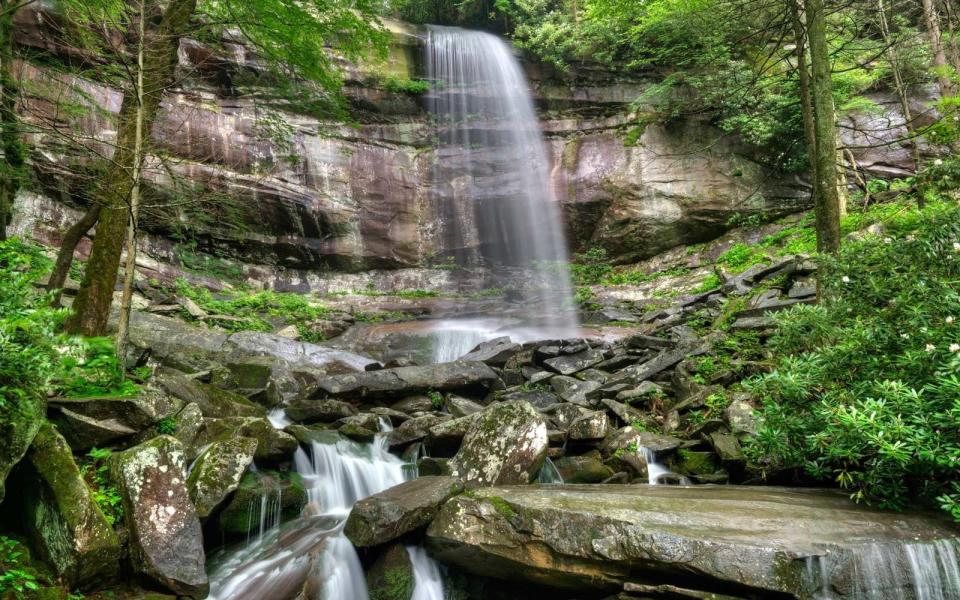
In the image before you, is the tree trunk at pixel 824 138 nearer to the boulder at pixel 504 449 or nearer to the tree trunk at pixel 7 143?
the boulder at pixel 504 449

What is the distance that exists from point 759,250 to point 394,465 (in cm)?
1394

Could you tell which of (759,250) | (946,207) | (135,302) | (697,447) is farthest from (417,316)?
(946,207)

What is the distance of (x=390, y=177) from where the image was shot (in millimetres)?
20625

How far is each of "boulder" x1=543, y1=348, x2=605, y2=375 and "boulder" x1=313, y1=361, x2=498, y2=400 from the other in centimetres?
136

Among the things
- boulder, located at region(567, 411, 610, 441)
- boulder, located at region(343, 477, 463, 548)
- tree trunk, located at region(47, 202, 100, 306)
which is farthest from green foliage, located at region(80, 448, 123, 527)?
boulder, located at region(567, 411, 610, 441)

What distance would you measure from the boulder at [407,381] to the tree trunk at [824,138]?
5.79 metres

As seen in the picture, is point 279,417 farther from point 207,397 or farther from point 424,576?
point 424,576

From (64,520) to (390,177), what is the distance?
17.9m

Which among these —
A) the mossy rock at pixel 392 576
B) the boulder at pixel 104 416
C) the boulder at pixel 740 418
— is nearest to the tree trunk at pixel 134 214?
the boulder at pixel 104 416

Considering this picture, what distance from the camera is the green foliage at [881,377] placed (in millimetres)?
3756

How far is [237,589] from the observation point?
4.66 meters

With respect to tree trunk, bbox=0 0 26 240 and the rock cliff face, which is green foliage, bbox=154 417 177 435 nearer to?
tree trunk, bbox=0 0 26 240

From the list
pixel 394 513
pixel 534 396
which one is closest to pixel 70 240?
pixel 394 513

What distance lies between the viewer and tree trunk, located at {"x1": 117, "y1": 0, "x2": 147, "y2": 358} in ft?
21.1
